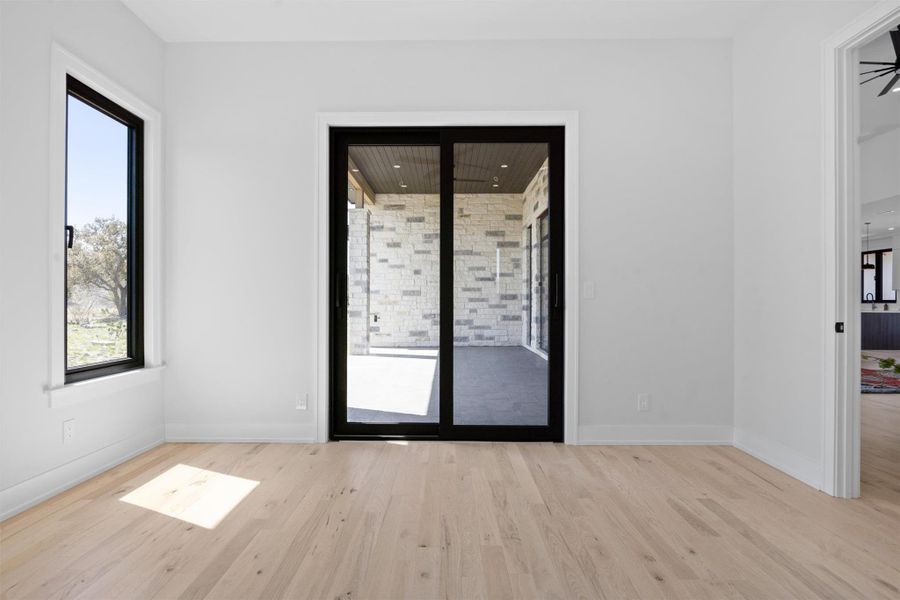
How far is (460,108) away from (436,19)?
0.53 metres

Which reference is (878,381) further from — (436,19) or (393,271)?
(436,19)

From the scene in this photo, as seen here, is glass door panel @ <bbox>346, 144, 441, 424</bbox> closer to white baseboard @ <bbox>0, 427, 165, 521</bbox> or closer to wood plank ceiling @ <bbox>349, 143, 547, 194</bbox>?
wood plank ceiling @ <bbox>349, 143, 547, 194</bbox>

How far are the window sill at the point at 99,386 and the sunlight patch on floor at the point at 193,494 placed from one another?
1.84ft

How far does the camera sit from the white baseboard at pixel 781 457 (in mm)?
2500

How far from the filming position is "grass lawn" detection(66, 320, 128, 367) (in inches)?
102

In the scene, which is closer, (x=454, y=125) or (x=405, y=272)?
(x=454, y=125)

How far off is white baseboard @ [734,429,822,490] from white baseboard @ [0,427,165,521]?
12.4ft

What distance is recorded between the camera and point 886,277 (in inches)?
438

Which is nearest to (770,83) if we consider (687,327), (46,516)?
(687,327)

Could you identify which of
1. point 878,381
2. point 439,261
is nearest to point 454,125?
point 439,261

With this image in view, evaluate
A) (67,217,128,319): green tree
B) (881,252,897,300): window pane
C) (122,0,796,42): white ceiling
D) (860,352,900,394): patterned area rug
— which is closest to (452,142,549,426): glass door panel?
(122,0,796,42): white ceiling

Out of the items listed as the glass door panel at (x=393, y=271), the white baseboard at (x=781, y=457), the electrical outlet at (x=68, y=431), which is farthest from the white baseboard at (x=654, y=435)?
the electrical outlet at (x=68, y=431)

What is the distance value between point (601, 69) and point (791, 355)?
2105 millimetres

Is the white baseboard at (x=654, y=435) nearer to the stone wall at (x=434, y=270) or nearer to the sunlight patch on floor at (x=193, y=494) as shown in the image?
the stone wall at (x=434, y=270)
